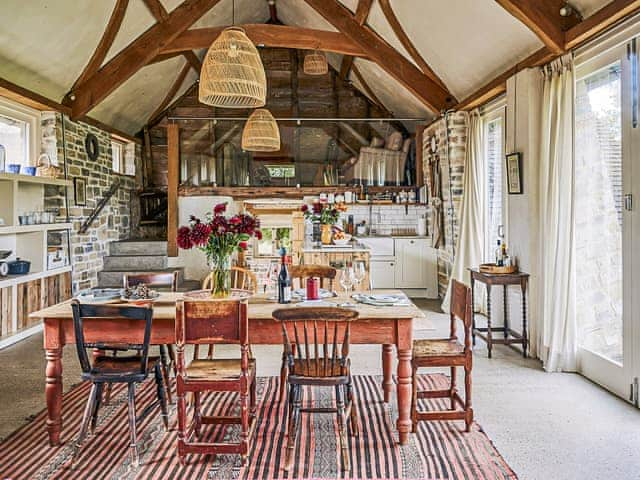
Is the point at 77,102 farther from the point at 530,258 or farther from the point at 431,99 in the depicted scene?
the point at 530,258

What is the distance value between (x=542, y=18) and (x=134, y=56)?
5.33 metres

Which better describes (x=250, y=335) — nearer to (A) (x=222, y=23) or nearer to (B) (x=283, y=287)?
(B) (x=283, y=287)

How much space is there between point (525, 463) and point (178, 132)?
782cm

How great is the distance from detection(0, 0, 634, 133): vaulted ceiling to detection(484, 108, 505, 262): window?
1.74 feet

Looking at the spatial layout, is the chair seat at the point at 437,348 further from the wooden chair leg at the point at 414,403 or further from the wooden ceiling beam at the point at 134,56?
the wooden ceiling beam at the point at 134,56

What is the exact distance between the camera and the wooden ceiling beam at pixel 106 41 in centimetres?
633

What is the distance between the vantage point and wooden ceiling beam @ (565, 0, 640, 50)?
141 inches

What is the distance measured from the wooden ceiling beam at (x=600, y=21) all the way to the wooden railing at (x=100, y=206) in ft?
22.6

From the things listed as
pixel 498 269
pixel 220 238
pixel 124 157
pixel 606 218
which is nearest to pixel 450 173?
A: pixel 498 269

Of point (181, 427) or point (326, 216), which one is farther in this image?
point (326, 216)

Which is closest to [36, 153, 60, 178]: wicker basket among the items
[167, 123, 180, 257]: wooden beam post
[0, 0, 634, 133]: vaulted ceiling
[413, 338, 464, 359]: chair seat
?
[0, 0, 634, 133]: vaulted ceiling

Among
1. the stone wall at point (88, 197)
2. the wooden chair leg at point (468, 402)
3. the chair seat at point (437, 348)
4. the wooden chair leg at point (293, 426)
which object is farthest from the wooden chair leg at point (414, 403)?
the stone wall at point (88, 197)

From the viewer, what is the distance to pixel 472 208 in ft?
21.8

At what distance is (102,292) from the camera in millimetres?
3596
